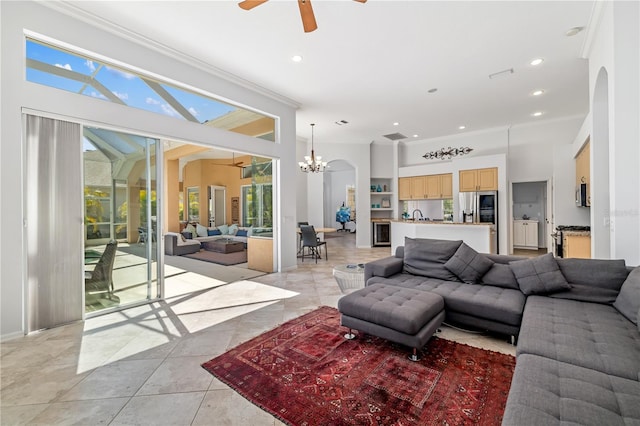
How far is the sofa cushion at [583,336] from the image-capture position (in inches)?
61.5

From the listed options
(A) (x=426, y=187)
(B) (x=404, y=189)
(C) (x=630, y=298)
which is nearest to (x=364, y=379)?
(C) (x=630, y=298)

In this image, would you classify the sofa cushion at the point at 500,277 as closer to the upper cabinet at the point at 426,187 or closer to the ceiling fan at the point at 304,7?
the ceiling fan at the point at 304,7

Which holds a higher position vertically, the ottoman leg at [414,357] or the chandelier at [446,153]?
the chandelier at [446,153]

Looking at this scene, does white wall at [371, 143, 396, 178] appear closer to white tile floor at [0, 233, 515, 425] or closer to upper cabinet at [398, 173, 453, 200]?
upper cabinet at [398, 173, 453, 200]

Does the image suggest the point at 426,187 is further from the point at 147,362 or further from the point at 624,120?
the point at 147,362

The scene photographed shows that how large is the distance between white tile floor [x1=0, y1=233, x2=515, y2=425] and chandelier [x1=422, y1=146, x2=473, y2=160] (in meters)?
6.53

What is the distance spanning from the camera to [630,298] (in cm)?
216

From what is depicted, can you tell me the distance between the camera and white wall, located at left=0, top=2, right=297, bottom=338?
267 centimetres

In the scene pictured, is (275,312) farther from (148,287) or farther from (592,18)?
(592,18)

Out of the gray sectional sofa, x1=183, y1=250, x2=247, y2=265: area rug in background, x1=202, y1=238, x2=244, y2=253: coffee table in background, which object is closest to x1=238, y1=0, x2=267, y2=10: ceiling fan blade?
the gray sectional sofa

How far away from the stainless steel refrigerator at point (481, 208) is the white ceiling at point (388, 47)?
226 cm

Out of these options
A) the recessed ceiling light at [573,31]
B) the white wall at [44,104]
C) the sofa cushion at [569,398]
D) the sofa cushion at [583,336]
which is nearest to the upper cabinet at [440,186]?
the recessed ceiling light at [573,31]

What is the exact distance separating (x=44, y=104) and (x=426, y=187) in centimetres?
861

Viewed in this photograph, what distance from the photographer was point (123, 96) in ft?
11.4
